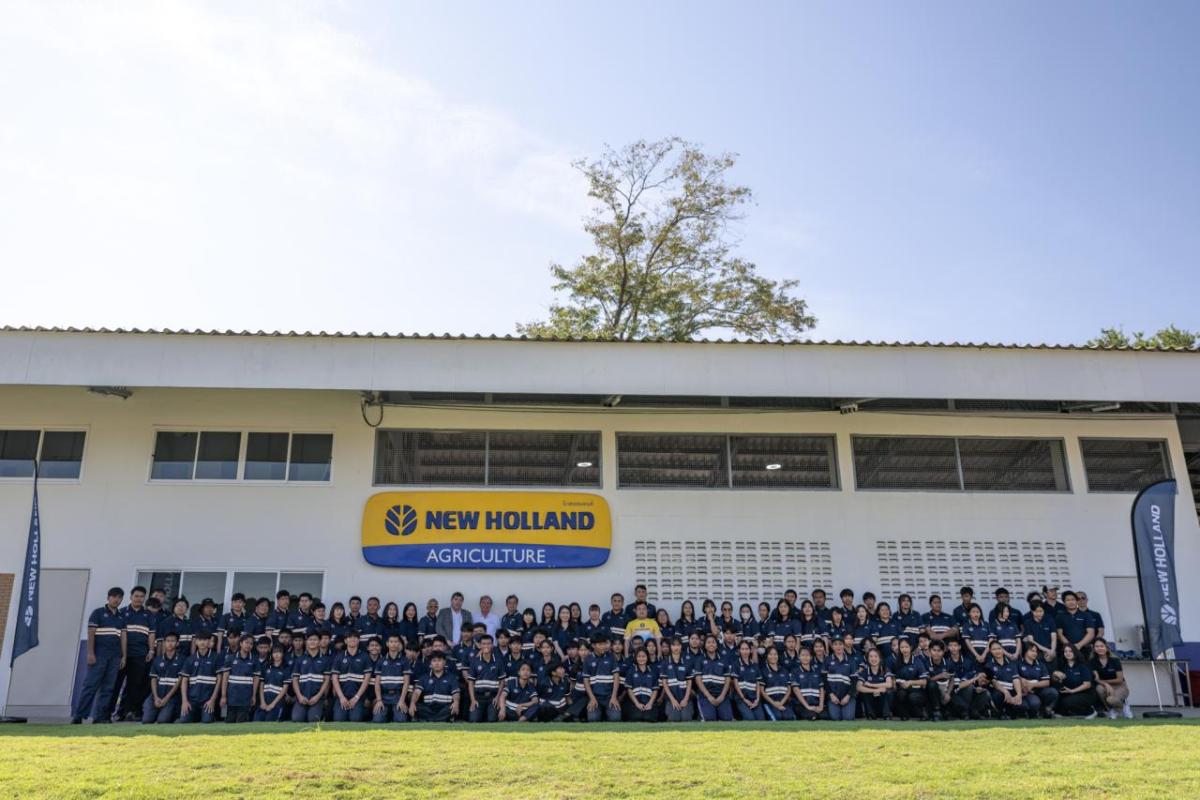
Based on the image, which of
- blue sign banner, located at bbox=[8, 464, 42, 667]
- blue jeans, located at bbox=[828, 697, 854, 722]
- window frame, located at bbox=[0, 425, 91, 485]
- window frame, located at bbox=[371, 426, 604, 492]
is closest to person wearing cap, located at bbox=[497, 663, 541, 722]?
window frame, located at bbox=[371, 426, 604, 492]

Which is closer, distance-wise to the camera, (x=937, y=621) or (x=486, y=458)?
(x=937, y=621)

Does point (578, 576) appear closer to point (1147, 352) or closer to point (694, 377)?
point (694, 377)

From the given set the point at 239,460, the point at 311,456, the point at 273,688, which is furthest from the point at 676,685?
the point at 239,460

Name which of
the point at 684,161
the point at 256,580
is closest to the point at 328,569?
the point at 256,580

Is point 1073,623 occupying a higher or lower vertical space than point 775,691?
higher

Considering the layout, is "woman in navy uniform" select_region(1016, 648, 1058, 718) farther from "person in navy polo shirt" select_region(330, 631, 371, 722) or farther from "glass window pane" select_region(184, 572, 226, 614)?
"glass window pane" select_region(184, 572, 226, 614)

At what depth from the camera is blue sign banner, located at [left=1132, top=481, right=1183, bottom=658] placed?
36.1ft

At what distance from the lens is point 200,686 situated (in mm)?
10266

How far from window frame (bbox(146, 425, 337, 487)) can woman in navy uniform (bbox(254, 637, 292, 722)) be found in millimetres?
2786

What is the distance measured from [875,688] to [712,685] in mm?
1895

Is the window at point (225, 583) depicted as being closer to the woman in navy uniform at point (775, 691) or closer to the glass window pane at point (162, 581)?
the glass window pane at point (162, 581)

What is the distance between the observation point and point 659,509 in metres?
12.7

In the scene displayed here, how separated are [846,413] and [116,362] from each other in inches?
389

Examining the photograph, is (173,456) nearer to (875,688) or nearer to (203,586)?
(203,586)
